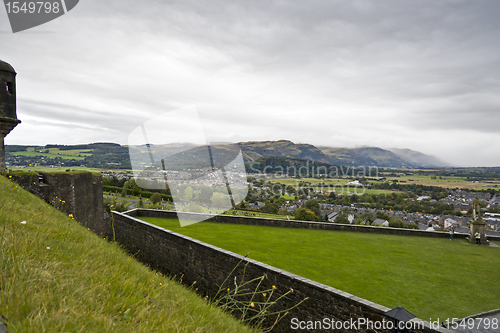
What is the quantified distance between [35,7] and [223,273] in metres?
12.9

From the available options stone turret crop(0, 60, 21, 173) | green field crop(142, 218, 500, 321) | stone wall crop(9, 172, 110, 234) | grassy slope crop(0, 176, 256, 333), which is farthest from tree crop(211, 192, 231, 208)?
grassy slope crop(0, 176, 256, 333)

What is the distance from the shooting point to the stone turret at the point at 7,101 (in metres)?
10.2

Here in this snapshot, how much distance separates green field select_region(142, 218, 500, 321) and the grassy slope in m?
4.49

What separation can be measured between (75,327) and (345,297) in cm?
412

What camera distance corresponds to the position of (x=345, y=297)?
448 centimetres

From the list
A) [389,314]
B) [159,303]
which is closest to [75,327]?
[159,303]

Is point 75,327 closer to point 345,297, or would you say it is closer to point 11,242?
point 11,242

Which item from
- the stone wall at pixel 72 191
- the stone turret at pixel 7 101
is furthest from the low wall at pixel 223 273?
the stone turret at pixel 7 101
